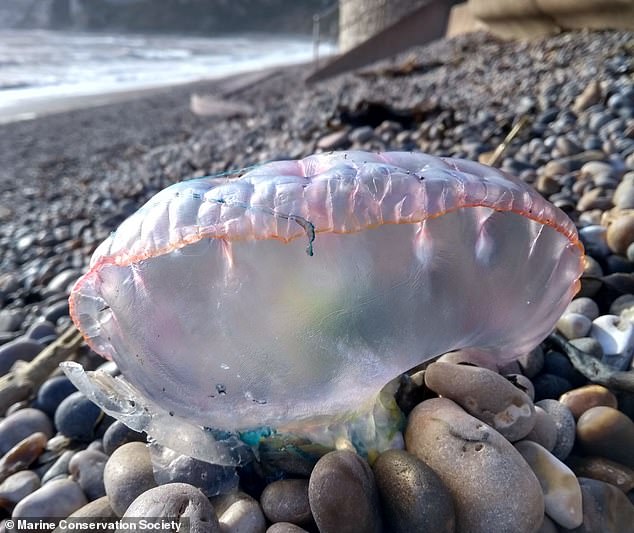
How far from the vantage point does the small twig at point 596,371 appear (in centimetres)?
134

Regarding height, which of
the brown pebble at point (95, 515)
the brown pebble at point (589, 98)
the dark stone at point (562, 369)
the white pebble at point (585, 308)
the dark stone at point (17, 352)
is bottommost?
the dark stone at point (17, 352)

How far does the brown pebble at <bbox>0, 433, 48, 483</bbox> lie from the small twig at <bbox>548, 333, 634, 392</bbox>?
4.64 feet

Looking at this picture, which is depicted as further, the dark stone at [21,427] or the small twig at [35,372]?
the small twig at [35,372]

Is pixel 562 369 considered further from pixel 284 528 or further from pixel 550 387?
pixel 284 528

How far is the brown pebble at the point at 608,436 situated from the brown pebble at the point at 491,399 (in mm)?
165

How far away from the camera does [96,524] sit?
3.75 feet

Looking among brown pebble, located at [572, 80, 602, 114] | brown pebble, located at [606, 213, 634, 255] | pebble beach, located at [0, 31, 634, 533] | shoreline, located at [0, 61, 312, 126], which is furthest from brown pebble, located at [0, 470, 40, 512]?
shoreline, located at [0, 61, 312, 126]

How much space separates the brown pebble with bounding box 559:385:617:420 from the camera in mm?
1291

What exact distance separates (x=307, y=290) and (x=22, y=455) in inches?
39.0

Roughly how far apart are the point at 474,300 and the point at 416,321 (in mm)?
140

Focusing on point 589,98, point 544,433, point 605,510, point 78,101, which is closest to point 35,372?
point 544,433

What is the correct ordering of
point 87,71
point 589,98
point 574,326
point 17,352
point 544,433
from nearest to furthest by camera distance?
point 544,433 → point 574,326 → point 17,352 → point 589,98 → point 87,71

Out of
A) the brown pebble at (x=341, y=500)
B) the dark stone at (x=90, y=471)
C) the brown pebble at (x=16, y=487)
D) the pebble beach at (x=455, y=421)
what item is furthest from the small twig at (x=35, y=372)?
the brown pebble at (x=341, y=500)

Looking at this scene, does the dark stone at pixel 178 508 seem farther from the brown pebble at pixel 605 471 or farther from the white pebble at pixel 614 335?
the white pebble at pixel 614 335
